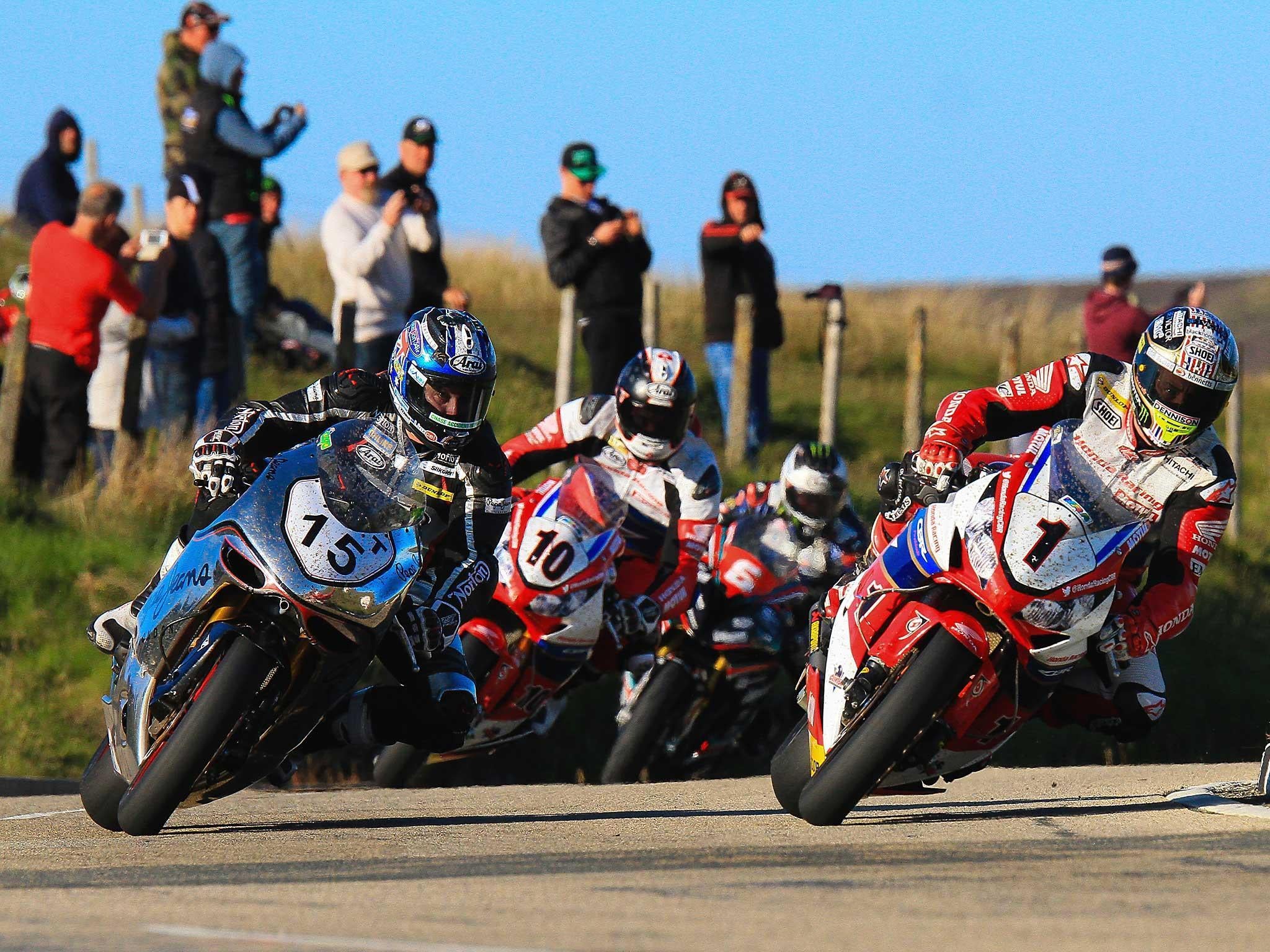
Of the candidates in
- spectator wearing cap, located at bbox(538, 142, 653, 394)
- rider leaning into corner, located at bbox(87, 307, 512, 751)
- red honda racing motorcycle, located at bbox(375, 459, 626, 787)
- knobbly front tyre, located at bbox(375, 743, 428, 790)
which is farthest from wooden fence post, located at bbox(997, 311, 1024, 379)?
rider leaning into corner, located at bbox(87, 307, 512, 751)

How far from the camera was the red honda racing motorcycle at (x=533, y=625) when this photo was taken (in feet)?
32.1

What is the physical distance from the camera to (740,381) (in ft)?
49.4

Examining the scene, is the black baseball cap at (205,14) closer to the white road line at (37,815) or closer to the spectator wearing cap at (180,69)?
the spectator wearing cap at (180,69)

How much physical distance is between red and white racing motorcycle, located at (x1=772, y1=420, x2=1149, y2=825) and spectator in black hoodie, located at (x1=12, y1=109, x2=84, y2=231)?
362 inches

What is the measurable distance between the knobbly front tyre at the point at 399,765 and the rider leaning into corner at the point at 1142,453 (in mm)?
3053

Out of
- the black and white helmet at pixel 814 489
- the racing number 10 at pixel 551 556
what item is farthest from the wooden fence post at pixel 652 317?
the racing number 10 at pixel 551 556

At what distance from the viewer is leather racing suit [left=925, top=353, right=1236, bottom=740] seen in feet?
23.2

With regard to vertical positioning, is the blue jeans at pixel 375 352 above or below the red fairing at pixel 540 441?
below

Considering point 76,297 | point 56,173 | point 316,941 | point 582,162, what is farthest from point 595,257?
point 316,941

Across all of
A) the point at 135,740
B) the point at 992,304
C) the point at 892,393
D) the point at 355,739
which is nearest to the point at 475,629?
the point at 355,739

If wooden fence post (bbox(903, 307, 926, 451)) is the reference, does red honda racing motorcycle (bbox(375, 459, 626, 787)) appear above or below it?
above

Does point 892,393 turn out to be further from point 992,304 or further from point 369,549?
point 369,549

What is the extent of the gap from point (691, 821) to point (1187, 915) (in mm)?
2668

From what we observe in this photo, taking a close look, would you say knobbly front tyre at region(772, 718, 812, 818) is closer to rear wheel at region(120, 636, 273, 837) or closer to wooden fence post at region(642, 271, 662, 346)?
rear wheel at region(120, 636, 273, 837)
